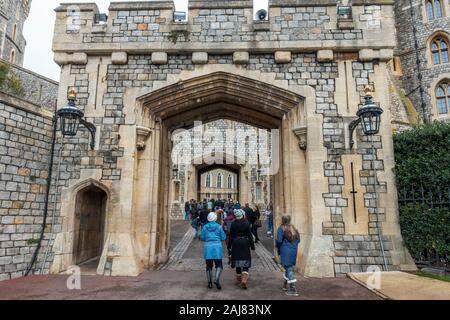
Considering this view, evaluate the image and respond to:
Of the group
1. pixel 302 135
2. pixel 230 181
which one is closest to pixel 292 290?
pixel 302 135

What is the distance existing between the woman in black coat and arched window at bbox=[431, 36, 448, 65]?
21.8 meters

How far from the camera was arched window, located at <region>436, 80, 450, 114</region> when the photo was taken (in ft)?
64.2

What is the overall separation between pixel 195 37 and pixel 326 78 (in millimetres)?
3099

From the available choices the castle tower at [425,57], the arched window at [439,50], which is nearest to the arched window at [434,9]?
the castle tower at [425,57]

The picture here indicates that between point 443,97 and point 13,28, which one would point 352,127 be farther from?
point 13,28

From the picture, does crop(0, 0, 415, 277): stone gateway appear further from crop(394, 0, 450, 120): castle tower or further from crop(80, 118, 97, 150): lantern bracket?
crop(394, 0, 450, 120): castle tower

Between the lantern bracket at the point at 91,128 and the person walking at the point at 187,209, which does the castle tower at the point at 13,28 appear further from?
the lantern bracket at the point at 91,128

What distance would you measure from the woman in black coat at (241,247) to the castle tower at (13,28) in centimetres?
3309

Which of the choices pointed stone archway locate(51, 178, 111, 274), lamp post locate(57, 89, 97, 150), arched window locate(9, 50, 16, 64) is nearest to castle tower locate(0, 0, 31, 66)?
arched window locate(9, 50, 16, 64)

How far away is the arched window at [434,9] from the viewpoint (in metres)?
20.3

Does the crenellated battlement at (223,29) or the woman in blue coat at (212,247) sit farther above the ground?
the crenellated battlement at (223,29)
